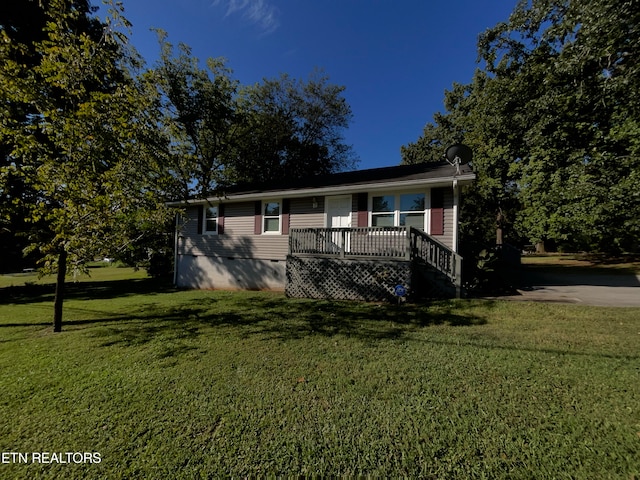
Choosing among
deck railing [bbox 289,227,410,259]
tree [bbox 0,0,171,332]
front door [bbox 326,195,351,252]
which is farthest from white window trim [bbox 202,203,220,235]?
tree [bbox 0,0,171,332]

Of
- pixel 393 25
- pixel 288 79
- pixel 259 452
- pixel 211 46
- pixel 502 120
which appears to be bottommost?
pixel 259 452

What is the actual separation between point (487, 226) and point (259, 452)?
1148 inches

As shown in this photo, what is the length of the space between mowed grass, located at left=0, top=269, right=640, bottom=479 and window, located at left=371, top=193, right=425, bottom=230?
143 inches

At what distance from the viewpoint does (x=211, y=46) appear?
15.3 m

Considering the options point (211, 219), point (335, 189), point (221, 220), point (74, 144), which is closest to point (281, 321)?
point (335, 189)

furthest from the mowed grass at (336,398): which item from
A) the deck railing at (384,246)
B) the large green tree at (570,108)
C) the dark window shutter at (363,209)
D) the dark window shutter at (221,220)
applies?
the large green tree at (570,108)

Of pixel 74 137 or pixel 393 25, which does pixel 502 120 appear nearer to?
pixel 393 25

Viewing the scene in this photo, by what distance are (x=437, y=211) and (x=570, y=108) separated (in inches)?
345

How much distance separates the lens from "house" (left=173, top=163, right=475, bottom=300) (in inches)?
299

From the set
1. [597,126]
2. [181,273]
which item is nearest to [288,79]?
[181,273]

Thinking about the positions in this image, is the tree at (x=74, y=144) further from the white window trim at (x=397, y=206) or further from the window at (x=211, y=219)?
the white window trim at (x=397, y=206)

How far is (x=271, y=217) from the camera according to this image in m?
10.5

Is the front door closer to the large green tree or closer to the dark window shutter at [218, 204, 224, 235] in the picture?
the dark window shutter at [218, 204, 224, 235]

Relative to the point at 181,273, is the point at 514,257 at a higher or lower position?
higher
